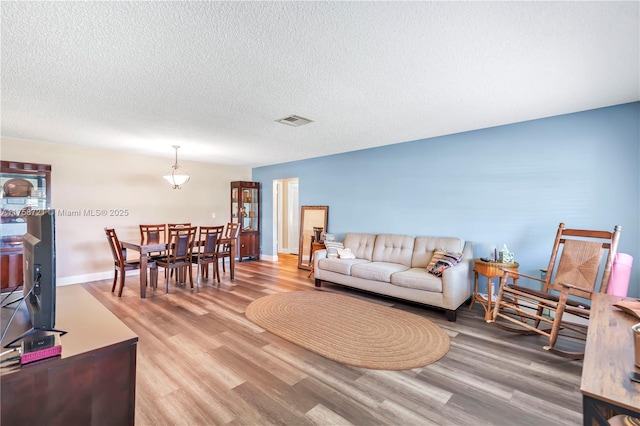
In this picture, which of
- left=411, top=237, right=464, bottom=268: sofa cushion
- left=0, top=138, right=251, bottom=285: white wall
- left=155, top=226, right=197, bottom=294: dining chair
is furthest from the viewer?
left=0, top=138, right=251, bottom=285: white wall

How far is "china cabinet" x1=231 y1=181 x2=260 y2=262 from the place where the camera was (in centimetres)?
729

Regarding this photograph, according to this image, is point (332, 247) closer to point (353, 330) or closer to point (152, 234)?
point (353, 330)

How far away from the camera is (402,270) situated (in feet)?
13.6

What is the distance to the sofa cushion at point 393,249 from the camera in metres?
4.60

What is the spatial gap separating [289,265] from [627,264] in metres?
5.51

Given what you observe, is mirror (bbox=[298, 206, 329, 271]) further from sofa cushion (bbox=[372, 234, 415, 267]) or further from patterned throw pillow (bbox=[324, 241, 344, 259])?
sofa cushion (bbox=[372, 234, 415, 267])

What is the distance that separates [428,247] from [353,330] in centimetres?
193

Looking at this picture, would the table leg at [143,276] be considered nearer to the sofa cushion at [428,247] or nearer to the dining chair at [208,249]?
the dining chair at [208,249]

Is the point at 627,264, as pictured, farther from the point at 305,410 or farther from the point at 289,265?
the point at 289,265

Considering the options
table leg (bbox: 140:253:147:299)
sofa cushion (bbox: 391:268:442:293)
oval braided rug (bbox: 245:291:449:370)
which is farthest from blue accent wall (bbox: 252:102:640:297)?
table leg (bbox: 140:253:147:299)

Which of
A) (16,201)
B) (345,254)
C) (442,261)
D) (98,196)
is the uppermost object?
(98,196)

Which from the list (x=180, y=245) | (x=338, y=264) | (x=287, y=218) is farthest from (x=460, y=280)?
(x=287, y=218)

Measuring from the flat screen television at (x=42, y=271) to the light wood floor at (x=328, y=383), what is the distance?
1.03 meters

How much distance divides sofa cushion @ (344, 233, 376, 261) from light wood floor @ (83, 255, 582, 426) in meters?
1.90
